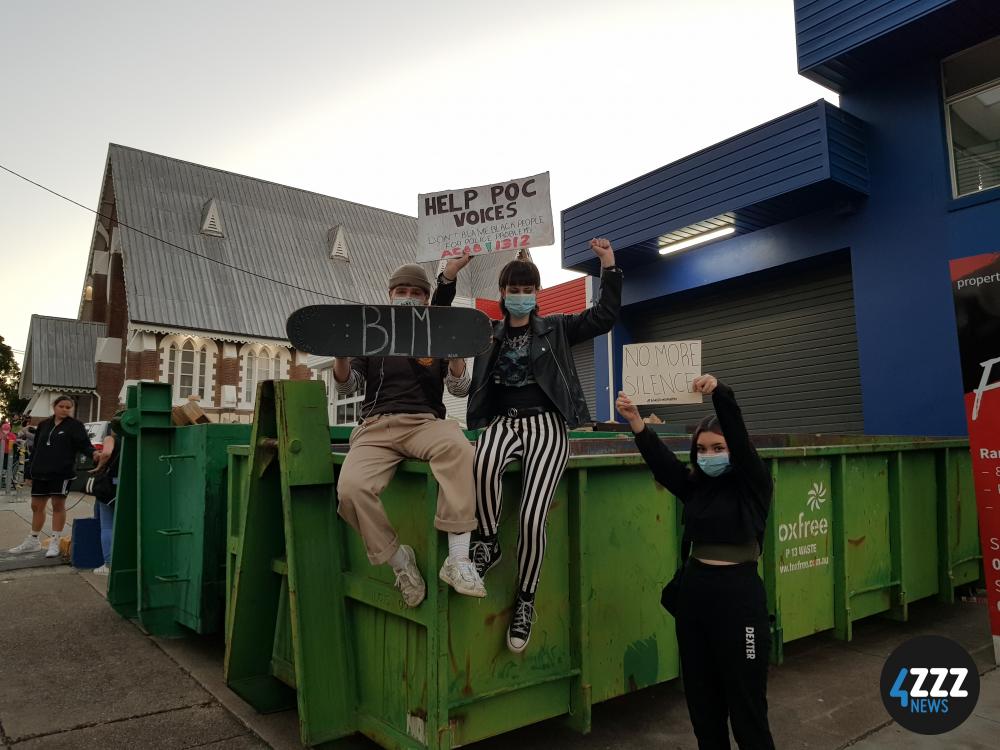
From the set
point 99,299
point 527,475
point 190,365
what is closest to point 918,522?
point 527,475

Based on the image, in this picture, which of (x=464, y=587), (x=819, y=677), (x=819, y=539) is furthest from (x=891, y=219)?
(x=464, y=587)

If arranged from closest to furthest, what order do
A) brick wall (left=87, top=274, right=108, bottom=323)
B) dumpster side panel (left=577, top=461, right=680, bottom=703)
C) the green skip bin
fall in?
the green skip bin → dumpster side panel (left=577, top=461, right=680, bottom=703) → brick wall (left=87, top=274, right=108, bottom=323)

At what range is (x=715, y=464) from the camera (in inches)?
114

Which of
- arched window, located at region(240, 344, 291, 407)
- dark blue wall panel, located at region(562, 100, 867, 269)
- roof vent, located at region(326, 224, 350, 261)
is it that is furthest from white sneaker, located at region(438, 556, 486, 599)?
roof vent, located at region(326, 224, 350, 261)

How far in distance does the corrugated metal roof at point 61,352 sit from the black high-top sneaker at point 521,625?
35821 millimetres

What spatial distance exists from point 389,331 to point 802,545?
3.37m

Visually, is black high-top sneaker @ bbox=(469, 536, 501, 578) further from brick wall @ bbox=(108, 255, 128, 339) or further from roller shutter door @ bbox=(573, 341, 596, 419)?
brick wall @ bbox=(108, 255, 128, 339)

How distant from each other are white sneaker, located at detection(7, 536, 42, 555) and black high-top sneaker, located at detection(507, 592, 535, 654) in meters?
8.37

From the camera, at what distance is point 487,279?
34.2m

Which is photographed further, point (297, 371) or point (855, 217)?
point (297, 371)

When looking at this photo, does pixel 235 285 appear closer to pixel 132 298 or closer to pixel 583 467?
pixel 132 298

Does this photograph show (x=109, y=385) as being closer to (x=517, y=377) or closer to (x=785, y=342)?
(x=785, y=342)

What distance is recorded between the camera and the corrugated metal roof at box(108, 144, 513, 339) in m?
29.7

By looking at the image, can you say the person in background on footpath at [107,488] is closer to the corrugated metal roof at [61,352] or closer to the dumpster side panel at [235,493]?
the dumpster side panel at [235,493]
